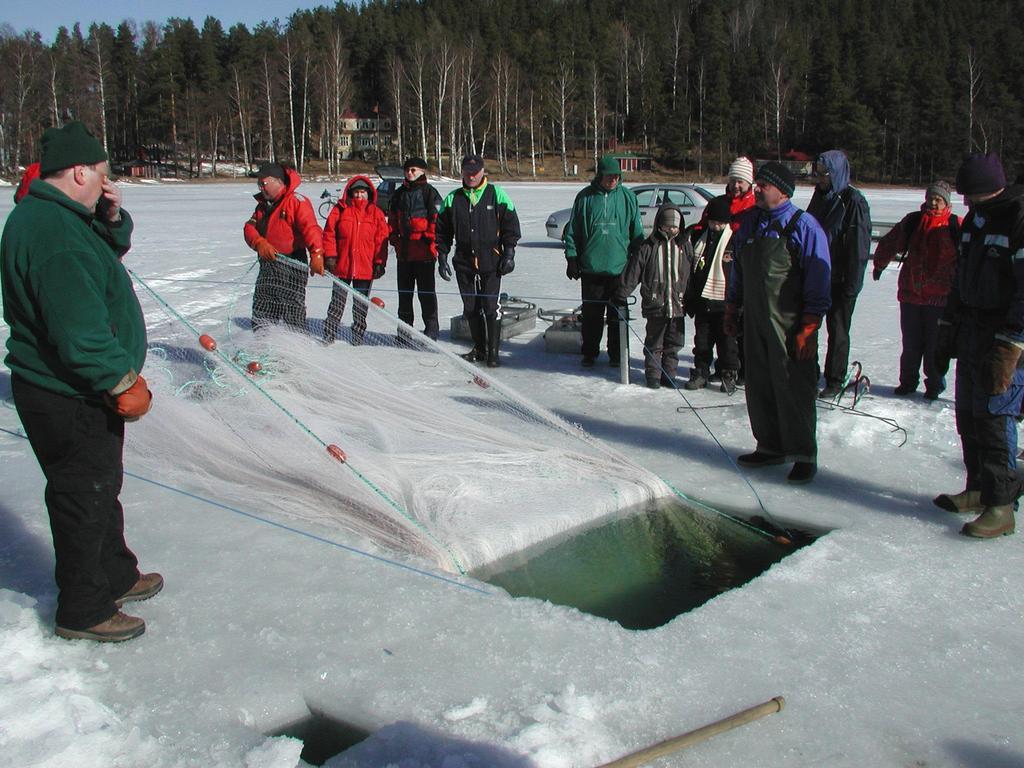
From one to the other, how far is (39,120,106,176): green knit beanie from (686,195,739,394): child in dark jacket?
14.4ft

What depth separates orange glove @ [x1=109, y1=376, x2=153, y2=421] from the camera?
9.40 feet

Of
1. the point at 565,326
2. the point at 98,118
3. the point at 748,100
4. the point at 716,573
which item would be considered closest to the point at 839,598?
the point at 716,573

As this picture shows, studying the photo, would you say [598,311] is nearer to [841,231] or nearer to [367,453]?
[841,231]

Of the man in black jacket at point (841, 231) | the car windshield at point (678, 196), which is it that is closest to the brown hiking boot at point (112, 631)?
the man in black jacket at point (841, 231)

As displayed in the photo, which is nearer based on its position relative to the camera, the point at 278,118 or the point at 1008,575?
the point at 1008,575

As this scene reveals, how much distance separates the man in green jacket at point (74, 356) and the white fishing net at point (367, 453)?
37.7 inches

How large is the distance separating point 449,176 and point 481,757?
56710 millimetres

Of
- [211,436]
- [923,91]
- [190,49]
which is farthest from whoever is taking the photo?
[190,49]

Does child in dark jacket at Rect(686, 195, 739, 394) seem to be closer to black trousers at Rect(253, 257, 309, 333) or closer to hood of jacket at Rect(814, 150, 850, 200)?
hood of jacket at Rect(814, 150, 850, 200)

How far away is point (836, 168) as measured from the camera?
5859 mm

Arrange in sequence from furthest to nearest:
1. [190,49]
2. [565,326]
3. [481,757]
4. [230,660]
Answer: [190,49] → [565,326] → [230,660] → [481,757]

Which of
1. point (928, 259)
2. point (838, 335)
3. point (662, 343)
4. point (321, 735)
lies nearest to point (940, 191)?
point (928, 259)

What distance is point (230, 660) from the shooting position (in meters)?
3.00

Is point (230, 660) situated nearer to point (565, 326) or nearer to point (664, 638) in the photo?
point (664, 638)
